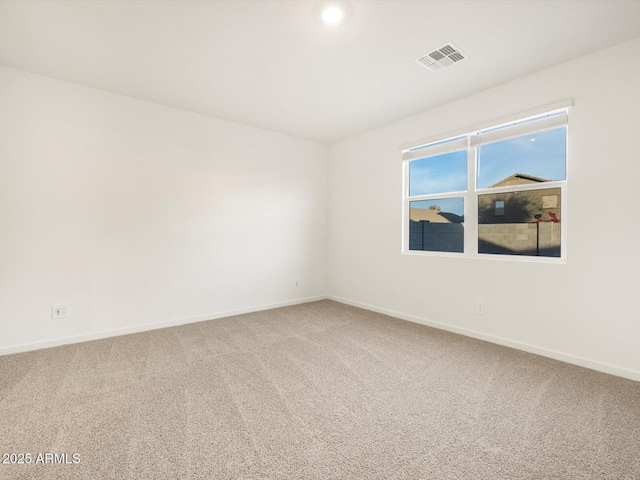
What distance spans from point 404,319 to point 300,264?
6.06 feet

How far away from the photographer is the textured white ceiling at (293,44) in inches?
78.2

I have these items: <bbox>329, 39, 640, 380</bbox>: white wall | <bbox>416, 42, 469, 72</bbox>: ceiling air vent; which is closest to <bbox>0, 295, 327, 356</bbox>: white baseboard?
<bbox>329, 39, 640, 380</bbox>: white wall

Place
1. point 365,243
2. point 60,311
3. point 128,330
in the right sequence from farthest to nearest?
1. point 365,243
2. point 128,330
3. point 60,311

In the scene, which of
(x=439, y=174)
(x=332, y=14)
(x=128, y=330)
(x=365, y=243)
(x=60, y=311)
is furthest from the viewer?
(x=365, y=243)

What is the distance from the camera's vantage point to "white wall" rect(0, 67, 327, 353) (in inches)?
109

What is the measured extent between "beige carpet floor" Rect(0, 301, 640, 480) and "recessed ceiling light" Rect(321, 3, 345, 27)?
2.67m

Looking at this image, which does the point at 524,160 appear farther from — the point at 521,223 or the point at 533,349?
the point at 533,349

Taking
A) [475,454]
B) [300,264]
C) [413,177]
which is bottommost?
[475,454]

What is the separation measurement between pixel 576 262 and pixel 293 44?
3057 mm


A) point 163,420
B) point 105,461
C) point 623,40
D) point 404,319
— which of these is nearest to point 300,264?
point 404,319

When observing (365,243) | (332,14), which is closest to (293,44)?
(332,14)

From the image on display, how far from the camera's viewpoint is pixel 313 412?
187 centimetres

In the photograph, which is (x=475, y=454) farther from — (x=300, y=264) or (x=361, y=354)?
(x=300, y=264)

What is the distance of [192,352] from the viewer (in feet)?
9.25
